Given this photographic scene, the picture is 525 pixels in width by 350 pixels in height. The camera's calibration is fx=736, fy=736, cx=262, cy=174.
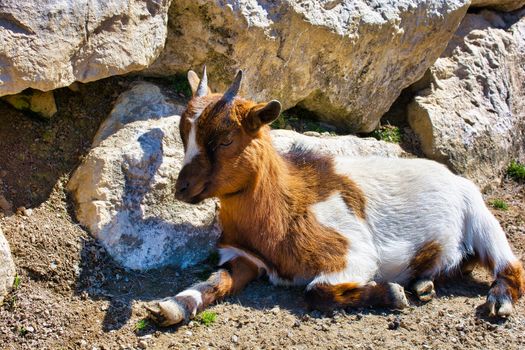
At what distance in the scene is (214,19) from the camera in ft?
21.1

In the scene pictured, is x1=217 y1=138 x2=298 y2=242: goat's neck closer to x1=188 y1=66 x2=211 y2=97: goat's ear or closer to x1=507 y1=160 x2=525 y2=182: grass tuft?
x1=188 y1=66 x2=211 y2=97: goat's ear

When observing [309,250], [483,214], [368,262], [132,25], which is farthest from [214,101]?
[483,214]

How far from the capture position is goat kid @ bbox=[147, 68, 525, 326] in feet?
17.8

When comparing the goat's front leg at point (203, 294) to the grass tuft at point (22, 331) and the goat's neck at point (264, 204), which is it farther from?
the grass tuft at point (22, 331)

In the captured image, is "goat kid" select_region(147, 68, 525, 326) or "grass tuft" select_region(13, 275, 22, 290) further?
"goat kid" select_region(147, 68, 525, 326)

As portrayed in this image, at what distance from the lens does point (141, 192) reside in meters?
5.87

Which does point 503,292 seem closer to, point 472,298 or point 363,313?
point 472,298

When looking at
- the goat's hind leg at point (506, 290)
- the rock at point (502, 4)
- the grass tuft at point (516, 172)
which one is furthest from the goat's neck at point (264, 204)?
the rock at point (502, 4)

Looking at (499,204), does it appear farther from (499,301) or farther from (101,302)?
(101,302)

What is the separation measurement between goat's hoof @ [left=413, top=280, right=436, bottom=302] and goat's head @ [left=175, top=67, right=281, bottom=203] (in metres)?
1.63

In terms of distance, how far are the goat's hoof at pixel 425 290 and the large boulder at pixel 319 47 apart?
238cm

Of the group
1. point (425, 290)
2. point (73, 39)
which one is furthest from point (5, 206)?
point (425, 290)

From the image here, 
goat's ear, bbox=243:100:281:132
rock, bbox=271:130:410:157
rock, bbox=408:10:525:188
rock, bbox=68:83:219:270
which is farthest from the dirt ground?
rock, bbox=408:10:525:188

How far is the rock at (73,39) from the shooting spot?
5027mm
